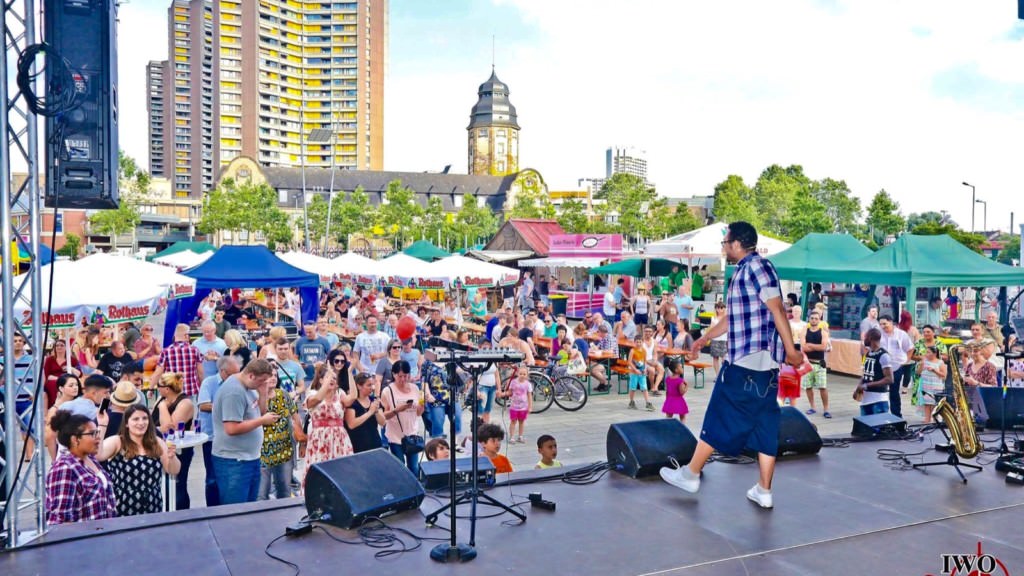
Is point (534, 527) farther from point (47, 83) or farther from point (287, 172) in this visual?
point (287, 172)

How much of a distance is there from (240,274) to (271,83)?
116 m

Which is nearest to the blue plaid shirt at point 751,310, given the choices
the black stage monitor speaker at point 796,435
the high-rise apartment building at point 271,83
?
the black stage monitor speaker at point 796,435

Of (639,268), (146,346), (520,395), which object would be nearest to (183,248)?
(639,268)

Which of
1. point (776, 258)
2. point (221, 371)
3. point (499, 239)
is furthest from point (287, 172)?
point (221, 371)

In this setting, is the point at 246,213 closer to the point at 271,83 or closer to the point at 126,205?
the point at 126,205

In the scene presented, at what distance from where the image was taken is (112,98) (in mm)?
4504

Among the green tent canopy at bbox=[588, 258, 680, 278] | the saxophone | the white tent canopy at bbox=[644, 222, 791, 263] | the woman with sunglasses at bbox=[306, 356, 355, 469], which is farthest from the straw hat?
the green tent canopy at bbox=[588, 258, 680, 278]

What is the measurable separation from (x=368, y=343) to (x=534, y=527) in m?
7.35

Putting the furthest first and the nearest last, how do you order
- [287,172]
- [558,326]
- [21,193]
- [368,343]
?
1. [287,172]
2. [558,326]
3. [368,343]
4. [21,193]

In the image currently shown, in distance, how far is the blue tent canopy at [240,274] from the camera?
13.3 meters

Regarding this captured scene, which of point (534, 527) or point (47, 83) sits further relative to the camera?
point (534, 527)

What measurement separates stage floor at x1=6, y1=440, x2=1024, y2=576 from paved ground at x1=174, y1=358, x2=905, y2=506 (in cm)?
349

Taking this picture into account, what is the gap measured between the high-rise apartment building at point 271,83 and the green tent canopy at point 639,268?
102m

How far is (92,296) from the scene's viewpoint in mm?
9500
